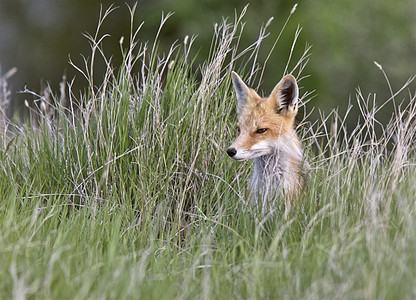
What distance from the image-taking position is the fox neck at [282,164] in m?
5.31

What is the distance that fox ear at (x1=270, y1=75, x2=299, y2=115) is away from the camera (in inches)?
215

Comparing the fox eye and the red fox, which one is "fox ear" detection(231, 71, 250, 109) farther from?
the fox eye

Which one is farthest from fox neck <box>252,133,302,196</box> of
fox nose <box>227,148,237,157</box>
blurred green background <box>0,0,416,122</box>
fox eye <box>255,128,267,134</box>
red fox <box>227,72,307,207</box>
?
blurred green background <box>0,0,416,122</box>

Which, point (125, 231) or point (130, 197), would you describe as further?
point (130, 197)

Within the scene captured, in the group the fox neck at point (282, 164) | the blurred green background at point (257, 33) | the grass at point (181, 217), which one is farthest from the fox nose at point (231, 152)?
the blurred green background at point (257, 33)

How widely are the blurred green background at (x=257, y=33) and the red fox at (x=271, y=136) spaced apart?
38.3 ft

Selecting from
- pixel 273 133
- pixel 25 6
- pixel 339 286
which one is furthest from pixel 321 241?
pixel 25 6

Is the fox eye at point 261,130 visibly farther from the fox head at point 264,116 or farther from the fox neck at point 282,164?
the fox neck at point 282,164

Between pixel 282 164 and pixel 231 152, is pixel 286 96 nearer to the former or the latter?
pixel 282 164

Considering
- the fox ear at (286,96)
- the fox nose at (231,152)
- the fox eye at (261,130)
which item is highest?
the fox ear at (286,96)

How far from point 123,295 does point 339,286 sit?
1167 millimetres

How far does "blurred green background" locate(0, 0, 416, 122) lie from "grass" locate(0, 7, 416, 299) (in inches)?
472

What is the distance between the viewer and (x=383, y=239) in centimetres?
369

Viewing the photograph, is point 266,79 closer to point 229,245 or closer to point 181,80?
point 181,80
